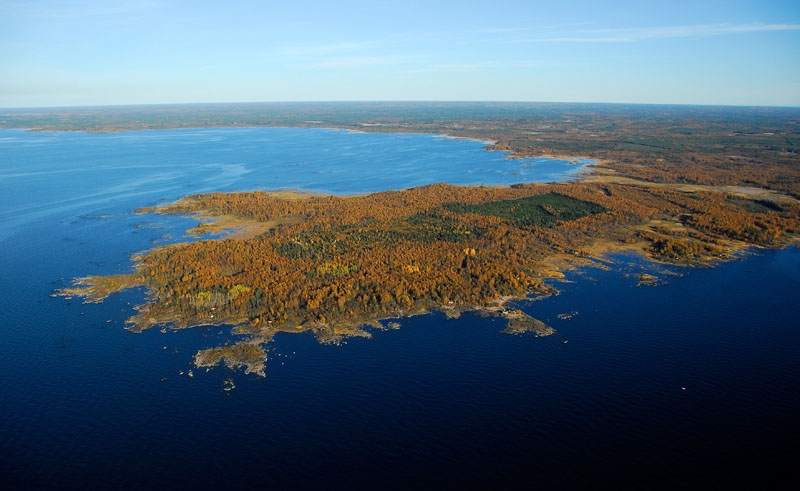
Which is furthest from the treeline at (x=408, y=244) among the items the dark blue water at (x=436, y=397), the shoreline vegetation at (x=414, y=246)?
the dark blue water at (x=436, y=397)

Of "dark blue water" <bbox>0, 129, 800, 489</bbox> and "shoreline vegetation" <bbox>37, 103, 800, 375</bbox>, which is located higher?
"shoreline vegetation" <bbox>37, 103, 800, 375</bbox>

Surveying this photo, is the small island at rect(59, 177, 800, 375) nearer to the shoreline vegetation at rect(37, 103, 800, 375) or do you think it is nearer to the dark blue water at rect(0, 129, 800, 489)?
the shoreline vegetation at rect(37, 103, 800, 375)

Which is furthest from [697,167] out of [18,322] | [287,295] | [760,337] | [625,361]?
[18,322]

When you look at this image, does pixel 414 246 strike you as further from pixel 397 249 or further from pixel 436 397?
pixel 436 397

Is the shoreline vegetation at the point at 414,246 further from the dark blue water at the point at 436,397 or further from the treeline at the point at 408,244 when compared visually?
the dark blue water at the point at 436,397

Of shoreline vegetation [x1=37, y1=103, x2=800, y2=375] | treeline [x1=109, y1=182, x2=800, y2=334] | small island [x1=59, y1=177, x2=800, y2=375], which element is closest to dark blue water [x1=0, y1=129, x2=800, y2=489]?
small island [x1=59, y1=177, x2=800, y2=375]

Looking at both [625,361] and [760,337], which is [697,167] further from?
[625,361]

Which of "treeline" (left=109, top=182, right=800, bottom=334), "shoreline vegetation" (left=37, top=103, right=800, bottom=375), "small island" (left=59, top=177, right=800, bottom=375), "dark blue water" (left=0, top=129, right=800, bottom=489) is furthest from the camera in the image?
"treeline" (left=109, top=182, right=800, bottom=334)

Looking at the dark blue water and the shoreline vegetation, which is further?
the shoreline vegetation
